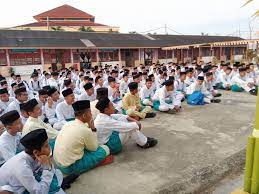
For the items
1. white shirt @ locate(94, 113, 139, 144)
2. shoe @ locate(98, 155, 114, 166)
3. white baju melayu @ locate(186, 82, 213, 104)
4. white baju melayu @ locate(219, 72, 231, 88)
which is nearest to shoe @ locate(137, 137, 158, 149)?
white shirt @ locate(94, 113, 139, 144)

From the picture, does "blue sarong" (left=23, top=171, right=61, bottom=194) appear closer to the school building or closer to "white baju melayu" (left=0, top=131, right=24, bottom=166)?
"white baju melayu" (left=0, top=131, right=24, bottom=166)

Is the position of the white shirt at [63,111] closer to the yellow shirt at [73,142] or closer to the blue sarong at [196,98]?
the yellow shirt at [73,142]

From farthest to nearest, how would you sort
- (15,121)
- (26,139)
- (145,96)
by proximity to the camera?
(145,96)
(15,121)
(26,139)

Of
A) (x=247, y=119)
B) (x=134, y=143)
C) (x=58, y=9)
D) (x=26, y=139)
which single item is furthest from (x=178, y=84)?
(x=58, y=9)

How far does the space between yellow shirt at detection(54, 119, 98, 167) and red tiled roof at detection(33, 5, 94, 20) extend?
44431 mm

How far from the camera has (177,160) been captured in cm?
383

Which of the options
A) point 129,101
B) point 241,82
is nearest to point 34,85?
point 129,101

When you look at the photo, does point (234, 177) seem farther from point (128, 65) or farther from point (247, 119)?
point (128, 65)

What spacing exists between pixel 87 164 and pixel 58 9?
152 ft

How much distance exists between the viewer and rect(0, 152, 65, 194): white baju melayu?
2.40 metres

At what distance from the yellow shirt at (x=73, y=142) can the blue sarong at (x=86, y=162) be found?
0.09 m

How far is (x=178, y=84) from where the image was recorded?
329 inches

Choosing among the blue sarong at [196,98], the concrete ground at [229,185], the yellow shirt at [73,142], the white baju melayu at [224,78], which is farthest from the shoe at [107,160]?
the white baju melayu at [224,78]

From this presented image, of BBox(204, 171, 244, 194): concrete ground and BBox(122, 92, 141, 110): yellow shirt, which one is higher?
BBox(122, 92, 141, 110): yellow shirt
